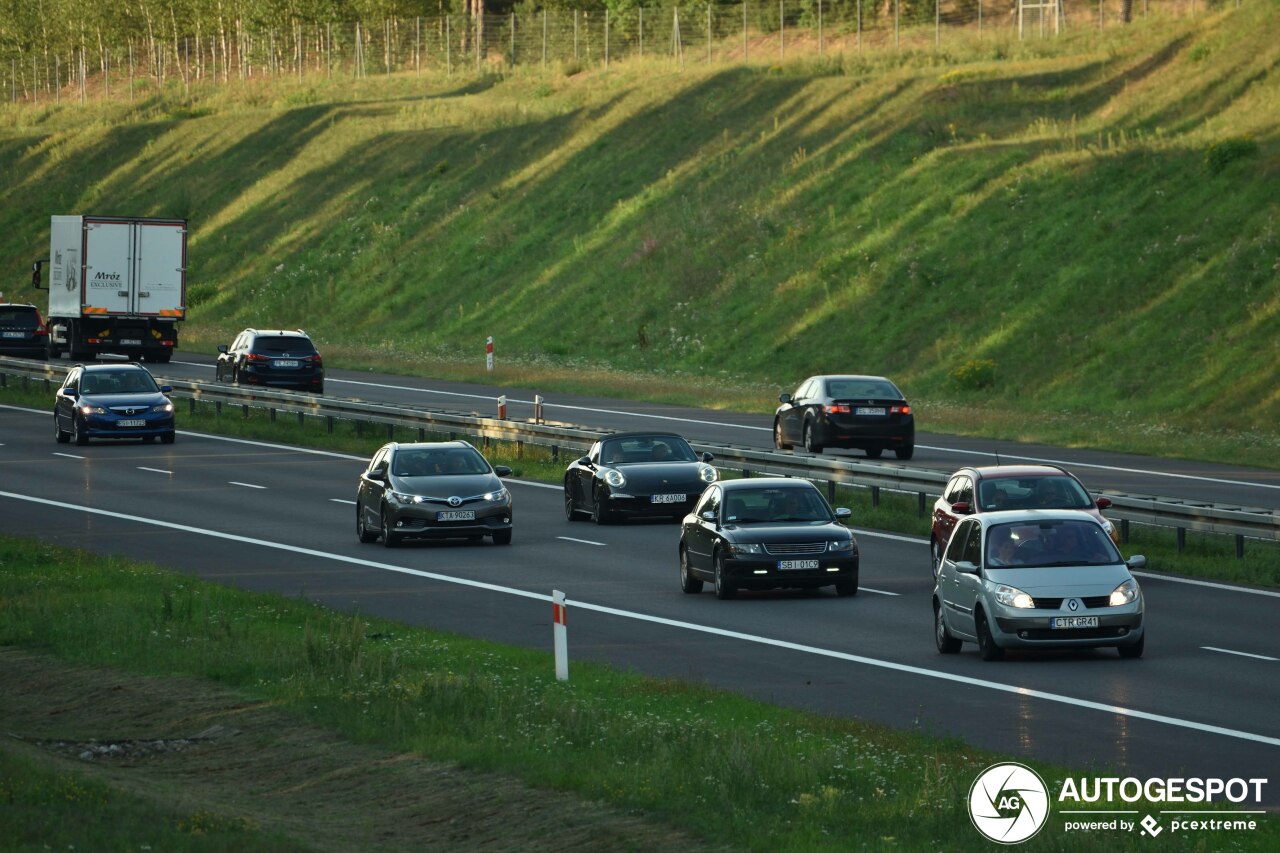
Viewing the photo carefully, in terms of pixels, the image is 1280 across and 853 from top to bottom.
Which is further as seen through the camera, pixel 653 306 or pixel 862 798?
A: pixel 653 306

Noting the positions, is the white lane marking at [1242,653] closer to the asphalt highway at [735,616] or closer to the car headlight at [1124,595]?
the asphalt highway at [735,616]

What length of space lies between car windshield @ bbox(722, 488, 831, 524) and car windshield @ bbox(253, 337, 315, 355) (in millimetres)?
29723

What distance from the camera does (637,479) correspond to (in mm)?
31688

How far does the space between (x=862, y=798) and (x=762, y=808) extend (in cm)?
63

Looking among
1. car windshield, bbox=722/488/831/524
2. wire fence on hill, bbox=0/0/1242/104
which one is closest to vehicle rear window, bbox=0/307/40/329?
wire fence on hill, bbox=0/0/1242/104

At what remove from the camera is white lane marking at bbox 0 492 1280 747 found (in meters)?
15.9

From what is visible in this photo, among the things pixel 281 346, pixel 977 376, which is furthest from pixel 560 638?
pixel 977 376

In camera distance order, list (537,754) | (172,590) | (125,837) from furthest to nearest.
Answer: (172,590), (537,754), (125,837)

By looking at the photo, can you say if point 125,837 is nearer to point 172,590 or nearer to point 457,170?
point 172,590

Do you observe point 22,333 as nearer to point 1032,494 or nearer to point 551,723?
point 1032,494

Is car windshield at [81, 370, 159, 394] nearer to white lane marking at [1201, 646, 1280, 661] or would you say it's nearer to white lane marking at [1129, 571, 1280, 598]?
white lane marking at [1129, 571, 1280, 598]

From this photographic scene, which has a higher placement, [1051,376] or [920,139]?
[920,139]

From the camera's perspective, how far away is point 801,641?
20.7 meters

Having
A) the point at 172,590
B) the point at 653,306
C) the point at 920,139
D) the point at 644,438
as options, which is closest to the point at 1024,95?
the point at 920,139
